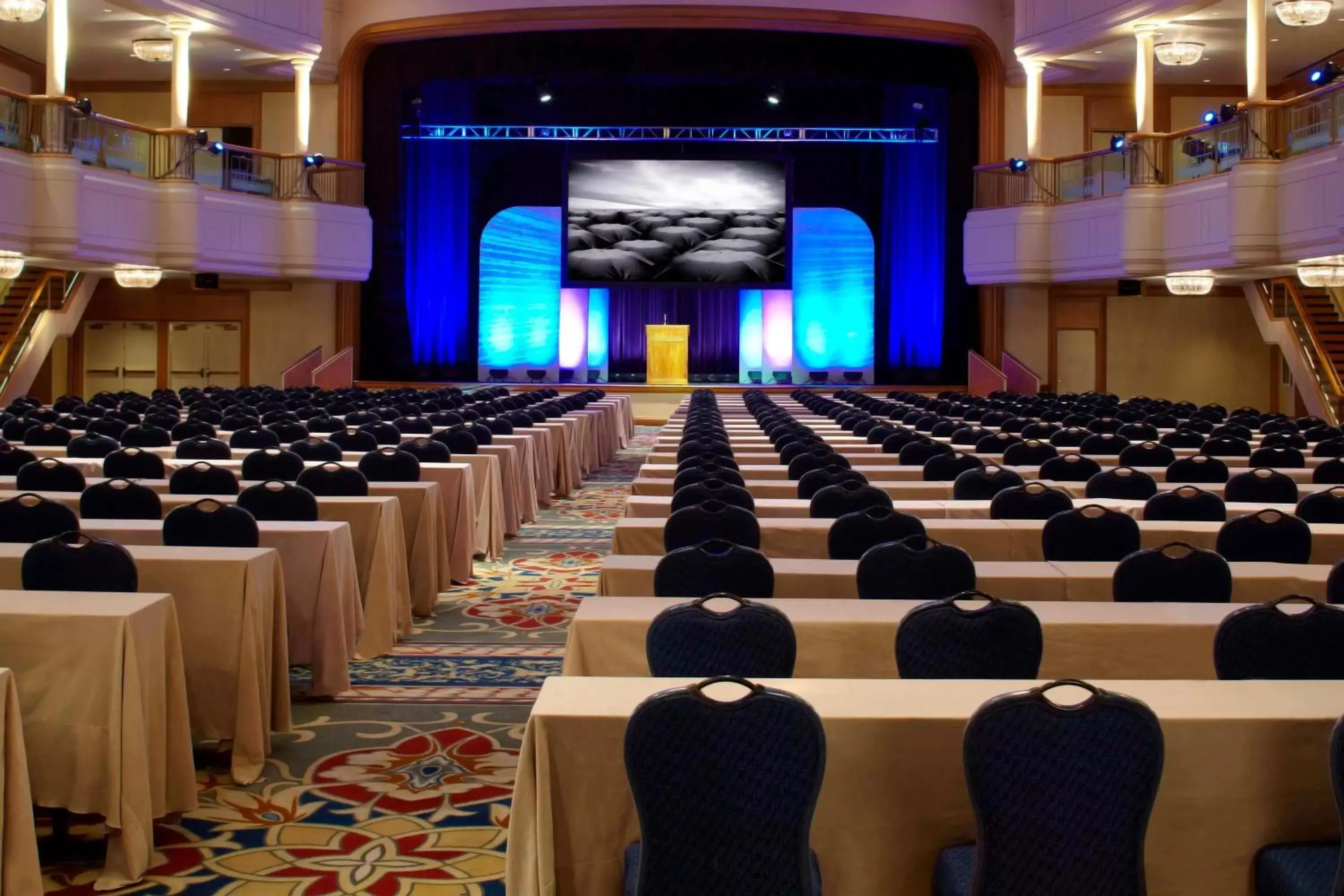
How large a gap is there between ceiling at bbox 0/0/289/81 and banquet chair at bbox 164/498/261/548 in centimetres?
A: 1807

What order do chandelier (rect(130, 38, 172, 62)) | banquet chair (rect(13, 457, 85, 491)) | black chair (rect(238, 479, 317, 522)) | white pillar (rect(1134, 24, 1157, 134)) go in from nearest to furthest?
black chair (rect(238, 479, 317, 522)) < banquet chair (rect(13, 457, 85, 491)) < white pillar (rect(1134, 24, 1157, 134)) < chandelier (rect(130, 38, 172, 62))

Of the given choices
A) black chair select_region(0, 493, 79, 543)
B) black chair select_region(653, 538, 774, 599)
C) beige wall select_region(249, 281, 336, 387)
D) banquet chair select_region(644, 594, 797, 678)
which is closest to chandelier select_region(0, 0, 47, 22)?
beige wall select_region(249, 281, 336, 387)

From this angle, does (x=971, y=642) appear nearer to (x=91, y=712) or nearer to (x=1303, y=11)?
(x=91, y=712)

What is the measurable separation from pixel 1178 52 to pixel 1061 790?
20.4 meters

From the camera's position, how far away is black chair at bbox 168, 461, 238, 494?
7844 mm

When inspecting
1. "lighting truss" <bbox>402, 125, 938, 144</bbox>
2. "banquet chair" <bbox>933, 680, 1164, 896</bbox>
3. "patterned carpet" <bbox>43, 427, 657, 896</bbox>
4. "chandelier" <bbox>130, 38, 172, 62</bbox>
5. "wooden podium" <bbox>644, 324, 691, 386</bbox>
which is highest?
"chandelier" <bbox>130, 38, 172, 62</bbox>

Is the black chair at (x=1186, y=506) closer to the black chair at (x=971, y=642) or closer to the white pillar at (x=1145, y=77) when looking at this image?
the black chair at (x=971, y=642)

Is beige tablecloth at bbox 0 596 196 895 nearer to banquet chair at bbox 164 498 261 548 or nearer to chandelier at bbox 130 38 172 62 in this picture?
banquet chair at bbox 164 498 261 548

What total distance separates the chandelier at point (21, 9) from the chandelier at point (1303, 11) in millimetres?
15281

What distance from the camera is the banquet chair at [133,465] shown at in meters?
8.80

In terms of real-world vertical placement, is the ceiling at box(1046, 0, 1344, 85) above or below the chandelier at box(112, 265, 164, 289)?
above

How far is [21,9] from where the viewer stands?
1766 cm

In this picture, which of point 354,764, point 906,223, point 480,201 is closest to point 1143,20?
point 906,223

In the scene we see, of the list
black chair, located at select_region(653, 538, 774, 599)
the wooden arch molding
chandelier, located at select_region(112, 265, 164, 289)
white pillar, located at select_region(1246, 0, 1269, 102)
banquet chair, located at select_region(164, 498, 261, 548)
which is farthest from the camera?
the wooden arch molding
